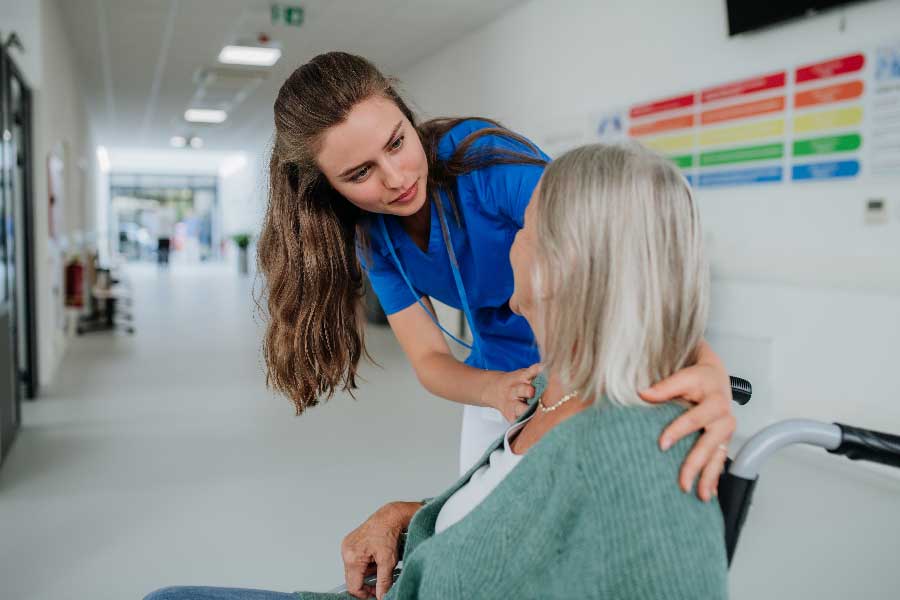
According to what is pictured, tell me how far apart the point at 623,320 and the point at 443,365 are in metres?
0.66

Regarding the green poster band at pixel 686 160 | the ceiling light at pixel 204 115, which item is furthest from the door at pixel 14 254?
the ceiling light at pixel 204 115

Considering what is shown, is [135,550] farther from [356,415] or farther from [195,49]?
[195,49]

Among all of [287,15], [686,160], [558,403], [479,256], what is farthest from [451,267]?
[287,15]

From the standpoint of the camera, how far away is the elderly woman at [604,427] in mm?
723

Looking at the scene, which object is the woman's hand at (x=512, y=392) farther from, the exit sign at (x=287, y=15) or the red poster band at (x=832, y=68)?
the exit sign at (x=287, y=15)

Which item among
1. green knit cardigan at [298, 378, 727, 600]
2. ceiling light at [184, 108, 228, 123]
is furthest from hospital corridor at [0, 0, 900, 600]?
ceiling light at [184, 108, 228, 123]

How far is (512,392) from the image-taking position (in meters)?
1.15

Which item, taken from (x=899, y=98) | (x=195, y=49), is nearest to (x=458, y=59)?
(x=195, y=49)

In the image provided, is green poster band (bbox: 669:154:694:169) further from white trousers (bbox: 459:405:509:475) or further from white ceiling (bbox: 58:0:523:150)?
white trousers (bbox: 459:405:509:475)

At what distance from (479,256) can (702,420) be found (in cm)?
71

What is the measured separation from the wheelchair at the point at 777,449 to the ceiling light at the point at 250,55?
719 cm

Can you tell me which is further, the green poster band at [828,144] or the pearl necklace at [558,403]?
the green poster band at [828,144]

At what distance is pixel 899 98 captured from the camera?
3162 millimetres

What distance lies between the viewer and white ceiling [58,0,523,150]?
597 cm
